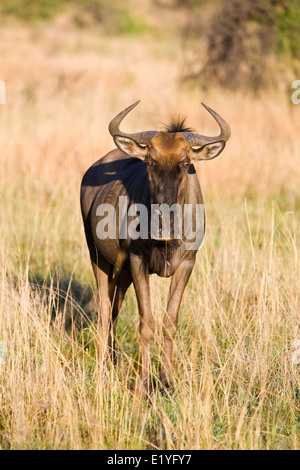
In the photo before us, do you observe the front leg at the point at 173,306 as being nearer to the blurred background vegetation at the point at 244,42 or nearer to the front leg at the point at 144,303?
the front leg at the point at 144,303

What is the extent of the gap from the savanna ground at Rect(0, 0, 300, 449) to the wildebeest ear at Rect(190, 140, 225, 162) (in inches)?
25.9

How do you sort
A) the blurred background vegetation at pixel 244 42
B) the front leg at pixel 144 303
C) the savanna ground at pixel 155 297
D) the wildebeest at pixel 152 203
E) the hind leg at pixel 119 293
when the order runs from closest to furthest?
the savanna ground at pixel 155 297, the wildebeest at pixel 152 203, the front leg at pixel 144 303, the hind leg at pixel 119 293, the blurred background vegetation at pixel 244 42

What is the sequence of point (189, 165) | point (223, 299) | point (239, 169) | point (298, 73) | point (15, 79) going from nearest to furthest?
point (189, 165), point (223, 299), point (239, 169), point (298, 73), point (15, 79)

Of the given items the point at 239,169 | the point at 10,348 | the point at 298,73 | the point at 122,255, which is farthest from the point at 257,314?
the point at 298,73

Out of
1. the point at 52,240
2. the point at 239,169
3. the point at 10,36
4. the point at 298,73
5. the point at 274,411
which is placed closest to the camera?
the point at 274,411

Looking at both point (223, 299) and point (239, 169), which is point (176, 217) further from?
point (239, 169)

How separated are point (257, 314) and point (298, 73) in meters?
11.9

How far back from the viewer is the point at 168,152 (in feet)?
14.7

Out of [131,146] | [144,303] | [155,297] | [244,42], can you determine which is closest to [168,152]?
[131,146]

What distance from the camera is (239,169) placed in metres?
10.5

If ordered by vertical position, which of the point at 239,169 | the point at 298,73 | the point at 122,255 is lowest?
the point at 122,255

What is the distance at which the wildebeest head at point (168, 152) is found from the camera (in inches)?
171

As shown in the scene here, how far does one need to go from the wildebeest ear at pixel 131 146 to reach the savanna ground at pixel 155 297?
3.27 ft

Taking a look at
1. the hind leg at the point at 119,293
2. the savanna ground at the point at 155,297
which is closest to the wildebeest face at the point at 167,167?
the savanna ground at the point at 155,297
